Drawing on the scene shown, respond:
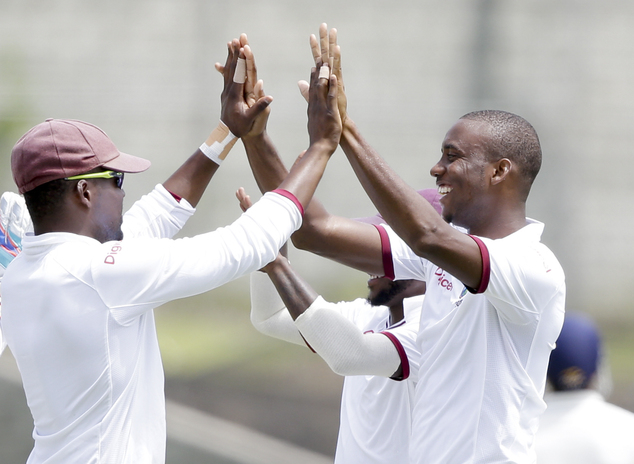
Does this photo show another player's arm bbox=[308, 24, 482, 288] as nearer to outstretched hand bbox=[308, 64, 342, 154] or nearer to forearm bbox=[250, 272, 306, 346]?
outstretched hand bbox=[308, 64, 342, 154]

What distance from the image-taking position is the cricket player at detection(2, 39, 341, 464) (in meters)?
1.88

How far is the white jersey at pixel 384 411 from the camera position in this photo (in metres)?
2.59

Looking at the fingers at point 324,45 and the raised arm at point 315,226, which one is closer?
the fingers at point 324,45

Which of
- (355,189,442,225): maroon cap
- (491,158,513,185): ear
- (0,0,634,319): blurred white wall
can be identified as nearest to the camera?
(491,158,513,185): ear

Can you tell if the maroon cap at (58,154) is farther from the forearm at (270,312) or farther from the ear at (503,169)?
the ear at (503,169)

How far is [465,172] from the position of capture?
92.6 inches

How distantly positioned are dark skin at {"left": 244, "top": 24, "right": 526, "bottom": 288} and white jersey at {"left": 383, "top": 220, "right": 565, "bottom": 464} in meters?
0.10

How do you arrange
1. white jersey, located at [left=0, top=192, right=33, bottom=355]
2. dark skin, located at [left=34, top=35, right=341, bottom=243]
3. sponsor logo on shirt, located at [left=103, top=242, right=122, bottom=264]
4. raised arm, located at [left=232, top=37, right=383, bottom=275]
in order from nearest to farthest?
sponsor logo on shirt, located at [left=103, top=242, right=122, bottom=264], dark skin, located at [left=34, top=35, right=341, bottom=243], raised arm, located at [left=232, top=37, right=383, bottom=275], white jersey, located at [left=0, top=192, right=33, bottom=355]

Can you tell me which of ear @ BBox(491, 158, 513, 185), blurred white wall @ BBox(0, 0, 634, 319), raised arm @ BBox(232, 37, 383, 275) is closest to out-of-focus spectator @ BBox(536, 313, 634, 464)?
ear @ BBox(491, 158, 513, 185)

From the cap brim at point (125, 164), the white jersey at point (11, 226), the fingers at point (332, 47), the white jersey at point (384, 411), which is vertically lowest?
the white jersey at point (384, 411)

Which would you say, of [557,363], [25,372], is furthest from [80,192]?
[557,363]

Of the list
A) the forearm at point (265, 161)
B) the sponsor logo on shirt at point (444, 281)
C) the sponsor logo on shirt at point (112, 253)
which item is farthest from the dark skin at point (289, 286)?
the sponsor logo on shirt at point (112, 253)

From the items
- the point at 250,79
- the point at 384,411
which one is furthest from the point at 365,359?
the point at 250,79

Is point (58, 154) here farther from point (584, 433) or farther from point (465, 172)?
point (584, 433)
